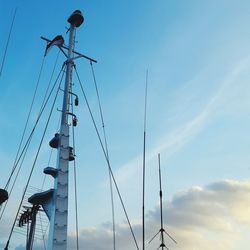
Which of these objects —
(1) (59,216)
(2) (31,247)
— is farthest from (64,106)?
(2) (31,247)

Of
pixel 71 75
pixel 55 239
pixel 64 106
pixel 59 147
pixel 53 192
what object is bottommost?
pixel 55 239

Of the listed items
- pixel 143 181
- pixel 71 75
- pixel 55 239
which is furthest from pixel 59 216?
pixel 71 75

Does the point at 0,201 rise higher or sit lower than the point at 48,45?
lower

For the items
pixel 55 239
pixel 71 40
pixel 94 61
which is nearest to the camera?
pixel 55 239

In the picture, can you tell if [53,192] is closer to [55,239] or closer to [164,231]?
[55,239]

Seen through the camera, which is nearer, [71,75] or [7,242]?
[7,242]

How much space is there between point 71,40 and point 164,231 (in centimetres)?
1476

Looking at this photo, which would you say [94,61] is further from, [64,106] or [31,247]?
[31,247]

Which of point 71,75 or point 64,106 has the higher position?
point 71,75

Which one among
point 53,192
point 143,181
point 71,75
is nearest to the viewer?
point 143,181

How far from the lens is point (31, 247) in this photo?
28.8 m

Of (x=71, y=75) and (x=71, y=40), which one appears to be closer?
(x=71, y=75)

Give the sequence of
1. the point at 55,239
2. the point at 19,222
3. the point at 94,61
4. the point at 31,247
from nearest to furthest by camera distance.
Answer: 1. the point at 55,239
2. the point at 94,61
3. the point at 31,247
4. the point at 19,222

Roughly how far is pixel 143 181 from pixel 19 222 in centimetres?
2099
